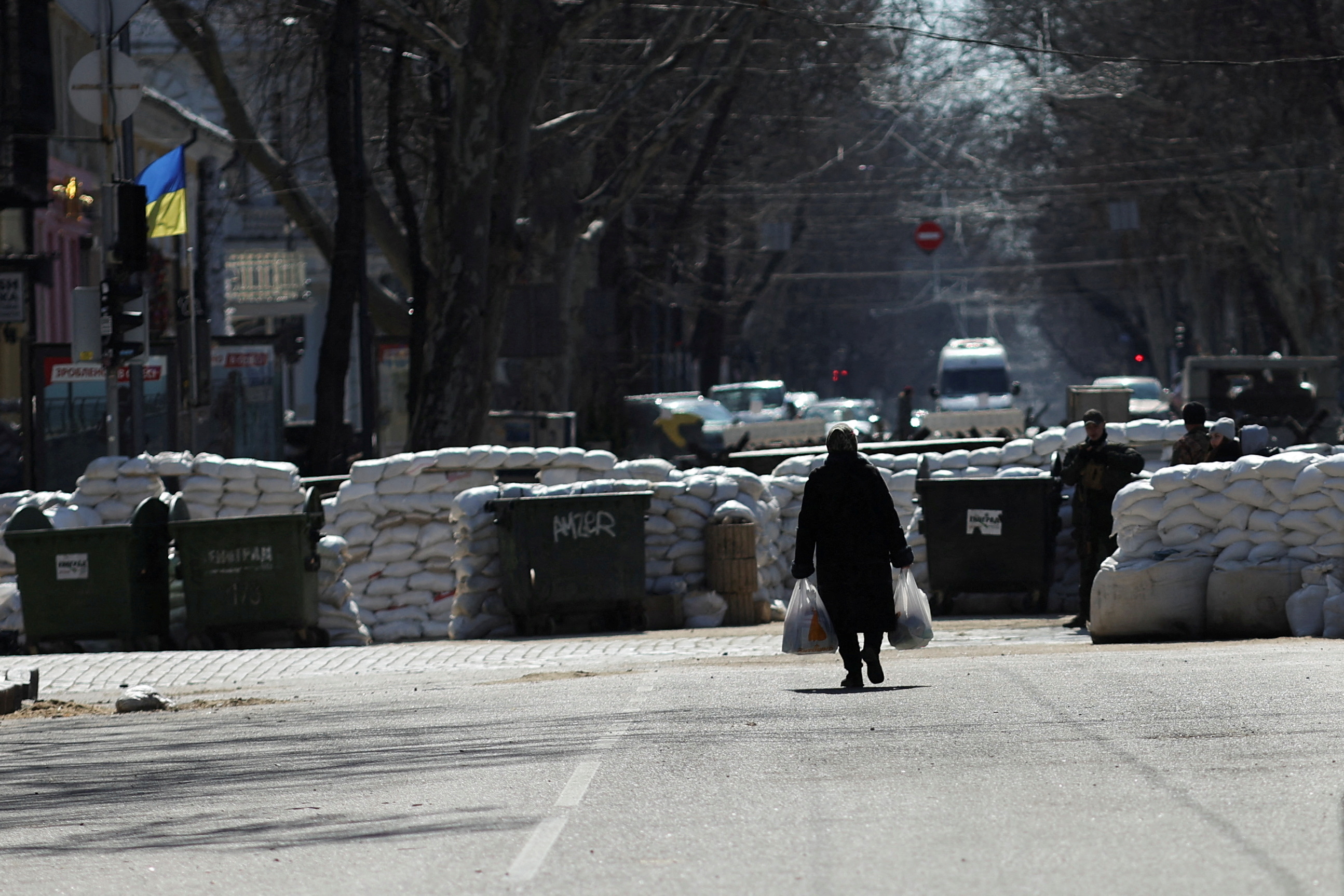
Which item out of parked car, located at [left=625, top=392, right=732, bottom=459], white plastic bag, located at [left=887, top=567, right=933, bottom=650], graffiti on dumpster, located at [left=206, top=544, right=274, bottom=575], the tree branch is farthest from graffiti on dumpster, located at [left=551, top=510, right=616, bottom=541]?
parked car, located at [left=625, top=392, right=732, bottom=459]

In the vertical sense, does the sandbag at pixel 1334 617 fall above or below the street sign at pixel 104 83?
below

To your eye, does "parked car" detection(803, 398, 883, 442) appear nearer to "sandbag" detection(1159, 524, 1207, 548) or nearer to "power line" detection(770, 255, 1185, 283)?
"power line" detection(770, 255, 1185, 283)

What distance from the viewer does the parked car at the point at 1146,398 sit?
40469mm

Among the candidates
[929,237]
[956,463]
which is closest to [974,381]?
[929,237]

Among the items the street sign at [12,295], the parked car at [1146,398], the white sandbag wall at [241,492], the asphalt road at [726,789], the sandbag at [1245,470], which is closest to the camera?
the asphalt road at [726,789]

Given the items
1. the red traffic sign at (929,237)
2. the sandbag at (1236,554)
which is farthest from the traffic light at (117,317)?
the red traffic sign at (929,237)

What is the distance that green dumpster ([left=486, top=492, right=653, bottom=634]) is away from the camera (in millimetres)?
16734

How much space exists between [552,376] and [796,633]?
70.4 feet

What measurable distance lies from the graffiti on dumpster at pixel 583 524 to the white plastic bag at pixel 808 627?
18.4 ft

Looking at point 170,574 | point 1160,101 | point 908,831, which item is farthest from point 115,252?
point 1160,101

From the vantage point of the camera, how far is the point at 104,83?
18.6 metres

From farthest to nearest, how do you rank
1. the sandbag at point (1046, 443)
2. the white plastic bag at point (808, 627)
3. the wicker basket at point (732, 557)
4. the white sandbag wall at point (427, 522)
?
the sandbag at point (1046, 443), the wicker basket at point (732, 557), the white sandbag wall at point (427, 522), the white plastic bag at point (808, 627)

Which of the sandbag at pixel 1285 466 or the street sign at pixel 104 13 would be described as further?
the street sign at pixel 104 13

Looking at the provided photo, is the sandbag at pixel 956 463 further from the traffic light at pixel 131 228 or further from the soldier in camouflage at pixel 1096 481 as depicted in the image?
the traffic light at pixel 131 228
